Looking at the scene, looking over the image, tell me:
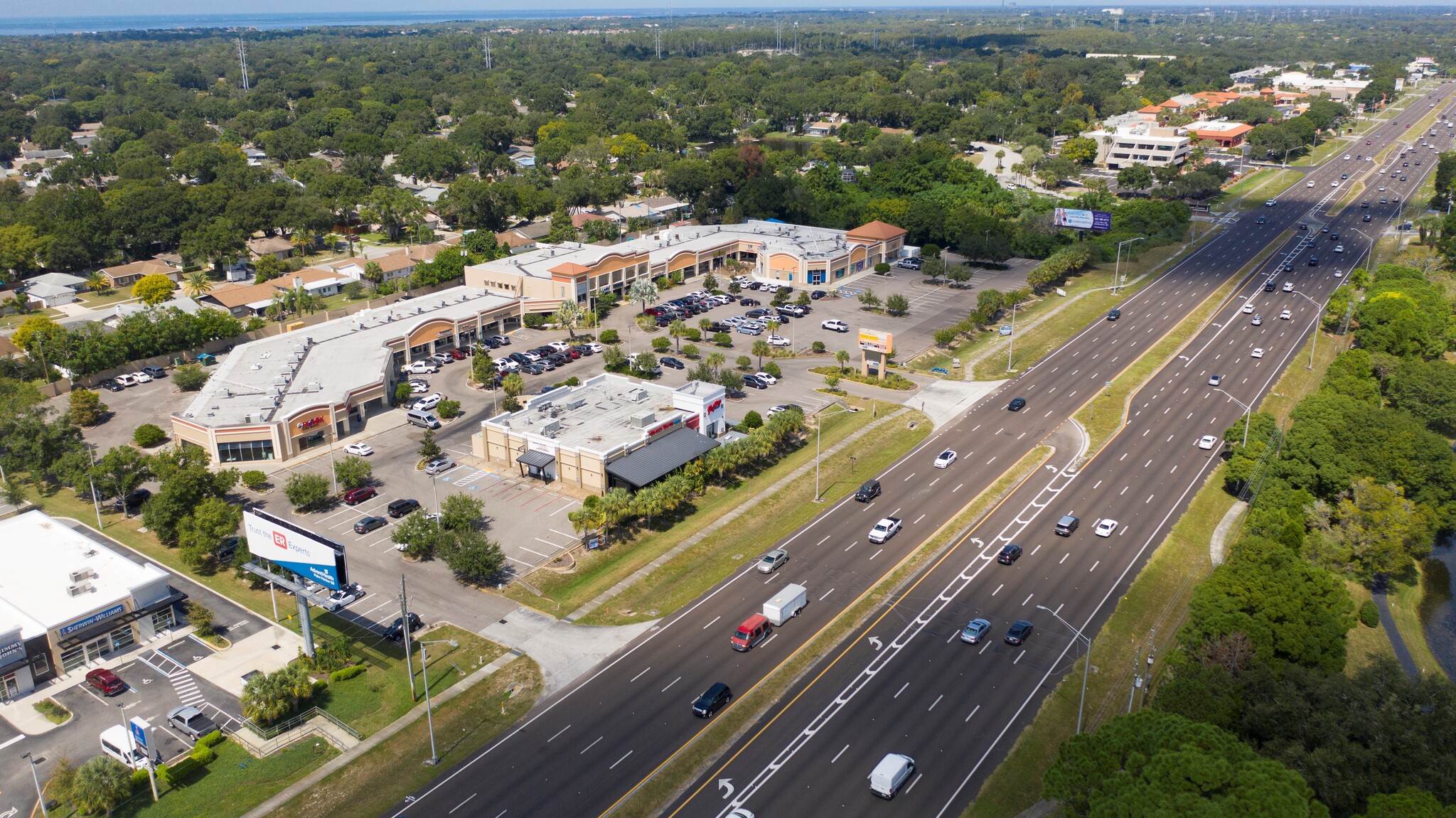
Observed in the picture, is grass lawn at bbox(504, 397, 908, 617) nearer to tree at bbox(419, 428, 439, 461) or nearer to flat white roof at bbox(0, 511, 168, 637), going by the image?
tree at bbox(419, 428, 439, 461)

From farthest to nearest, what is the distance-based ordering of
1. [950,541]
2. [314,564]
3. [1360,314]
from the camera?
[1360,314], [950,541], [314,564]

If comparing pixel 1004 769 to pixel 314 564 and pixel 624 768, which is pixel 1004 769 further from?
pixel 314 564

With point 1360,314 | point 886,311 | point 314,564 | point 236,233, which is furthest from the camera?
point 236,233

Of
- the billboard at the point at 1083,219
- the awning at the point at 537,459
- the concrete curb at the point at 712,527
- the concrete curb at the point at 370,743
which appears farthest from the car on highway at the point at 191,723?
the billboard at the point at 1083,219

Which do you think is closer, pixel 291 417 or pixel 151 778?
pixel 151 778

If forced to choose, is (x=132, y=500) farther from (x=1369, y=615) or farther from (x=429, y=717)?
(x=1369, y=615)

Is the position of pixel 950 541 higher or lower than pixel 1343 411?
lower

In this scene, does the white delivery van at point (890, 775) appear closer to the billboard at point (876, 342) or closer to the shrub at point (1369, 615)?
the shrub at point (1369, 615)

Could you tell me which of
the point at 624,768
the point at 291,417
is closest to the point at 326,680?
the point at 624,768
